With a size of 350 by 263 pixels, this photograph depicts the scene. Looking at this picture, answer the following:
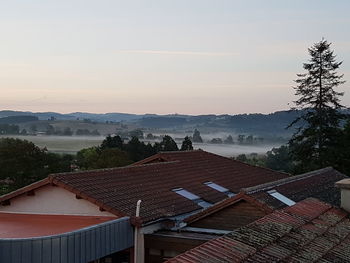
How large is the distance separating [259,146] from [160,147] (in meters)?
64.2

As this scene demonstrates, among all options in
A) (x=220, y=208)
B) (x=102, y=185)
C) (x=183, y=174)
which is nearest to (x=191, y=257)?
(x=220, y=208)

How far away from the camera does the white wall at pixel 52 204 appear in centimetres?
1636

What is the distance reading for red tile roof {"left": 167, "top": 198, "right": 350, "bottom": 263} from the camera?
26.3 feet

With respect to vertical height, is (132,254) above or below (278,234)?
below

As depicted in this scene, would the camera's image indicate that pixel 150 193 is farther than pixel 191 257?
Yes

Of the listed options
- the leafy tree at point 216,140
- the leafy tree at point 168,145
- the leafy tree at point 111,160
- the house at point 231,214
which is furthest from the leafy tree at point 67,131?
the house at point 231,214

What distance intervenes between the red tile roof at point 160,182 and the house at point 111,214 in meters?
0.04

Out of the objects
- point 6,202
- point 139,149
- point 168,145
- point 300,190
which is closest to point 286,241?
point 300,190

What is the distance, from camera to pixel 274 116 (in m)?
120

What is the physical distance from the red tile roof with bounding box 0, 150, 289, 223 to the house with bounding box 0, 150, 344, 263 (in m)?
0.04

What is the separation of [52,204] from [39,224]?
62.3 inches

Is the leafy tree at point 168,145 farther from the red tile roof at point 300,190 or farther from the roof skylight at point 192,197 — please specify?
the roof skylight at point 192,197

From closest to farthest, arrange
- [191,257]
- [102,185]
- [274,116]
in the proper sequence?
[191,257]
[102,185]
[274,116]

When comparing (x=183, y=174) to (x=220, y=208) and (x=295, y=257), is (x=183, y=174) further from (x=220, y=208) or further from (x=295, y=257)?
(x=295, y=257)
